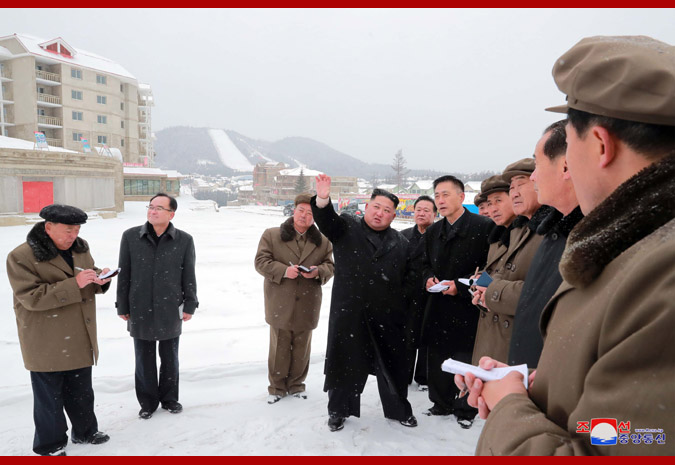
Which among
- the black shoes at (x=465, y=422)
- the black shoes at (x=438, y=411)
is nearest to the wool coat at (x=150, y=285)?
the black shoes at (x=438, y=411)

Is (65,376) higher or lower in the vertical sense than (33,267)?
lower

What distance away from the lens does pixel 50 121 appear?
3562cm

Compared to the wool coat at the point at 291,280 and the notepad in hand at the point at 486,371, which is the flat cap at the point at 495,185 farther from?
the notepad in hand at the point at 486,371

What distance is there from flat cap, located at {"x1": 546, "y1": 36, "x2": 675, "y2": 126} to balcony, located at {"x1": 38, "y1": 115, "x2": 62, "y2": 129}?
144 feet

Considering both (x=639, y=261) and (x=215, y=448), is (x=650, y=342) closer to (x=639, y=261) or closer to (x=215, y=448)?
(x=639, y=261)

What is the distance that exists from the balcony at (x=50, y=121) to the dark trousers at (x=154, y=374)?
40544 millimetres

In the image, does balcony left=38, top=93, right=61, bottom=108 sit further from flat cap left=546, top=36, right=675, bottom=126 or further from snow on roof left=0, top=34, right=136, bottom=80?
flat cap left=546, top=36, right=675, bottom=126

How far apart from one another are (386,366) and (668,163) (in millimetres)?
3240

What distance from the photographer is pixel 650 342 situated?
69 centimetres

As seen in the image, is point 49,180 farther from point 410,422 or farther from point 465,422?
point 465,422

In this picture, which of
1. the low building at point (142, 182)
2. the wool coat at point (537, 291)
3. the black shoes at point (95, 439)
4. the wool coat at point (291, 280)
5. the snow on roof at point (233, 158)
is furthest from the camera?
the snow on roof at point (233, 158)

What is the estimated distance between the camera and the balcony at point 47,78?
3475 centimetres

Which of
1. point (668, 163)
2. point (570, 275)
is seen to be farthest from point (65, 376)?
point (668, 163)

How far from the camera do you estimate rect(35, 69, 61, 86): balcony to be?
1368 inches
